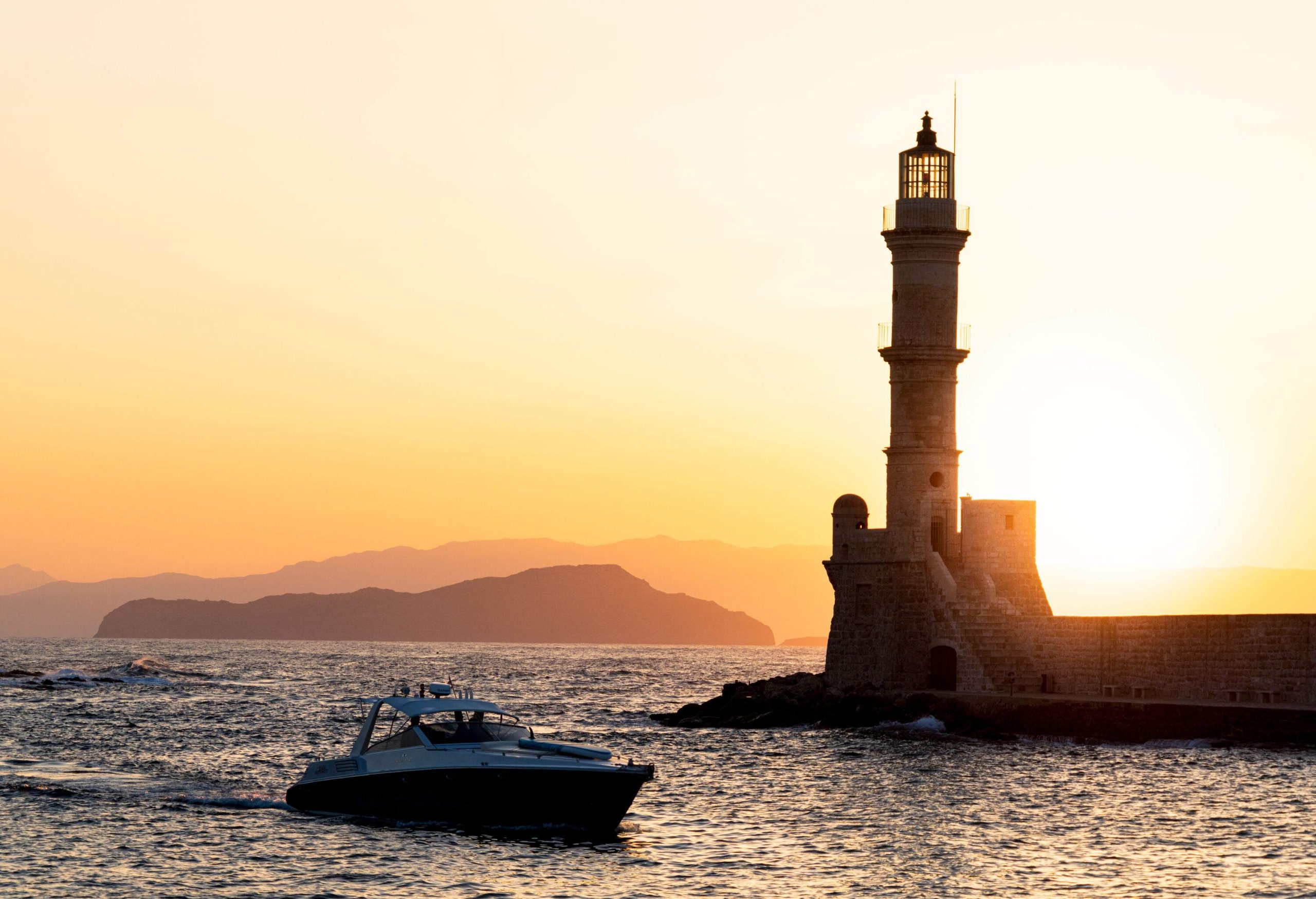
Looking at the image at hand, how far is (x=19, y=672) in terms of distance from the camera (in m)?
83.8

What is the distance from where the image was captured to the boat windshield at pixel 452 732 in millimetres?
26234

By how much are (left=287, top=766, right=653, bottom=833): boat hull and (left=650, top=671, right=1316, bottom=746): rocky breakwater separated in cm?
2207

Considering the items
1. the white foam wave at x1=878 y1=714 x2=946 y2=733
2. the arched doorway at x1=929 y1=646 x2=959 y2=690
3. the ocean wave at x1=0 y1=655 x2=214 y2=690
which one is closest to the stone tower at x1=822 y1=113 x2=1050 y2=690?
the arched doorway at x1=929 y1=646 x2=959 y2=690

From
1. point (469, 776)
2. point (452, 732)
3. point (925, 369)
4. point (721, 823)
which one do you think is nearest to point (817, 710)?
point (925, 369)

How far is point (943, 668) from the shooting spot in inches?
1992

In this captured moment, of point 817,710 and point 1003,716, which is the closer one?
point 1003,716

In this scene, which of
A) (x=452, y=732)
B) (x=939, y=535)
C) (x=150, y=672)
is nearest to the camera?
(x=452, y=732)

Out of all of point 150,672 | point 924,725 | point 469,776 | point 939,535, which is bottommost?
point 469,776

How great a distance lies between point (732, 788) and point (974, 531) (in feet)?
66.4

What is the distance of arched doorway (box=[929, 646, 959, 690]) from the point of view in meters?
50.3

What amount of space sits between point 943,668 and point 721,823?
78.7 ft

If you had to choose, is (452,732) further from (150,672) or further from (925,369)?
(150,672)

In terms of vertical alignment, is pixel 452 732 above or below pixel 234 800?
above

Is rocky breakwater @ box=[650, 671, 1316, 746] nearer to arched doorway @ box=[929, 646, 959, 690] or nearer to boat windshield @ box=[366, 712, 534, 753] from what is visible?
arched doorway @ box=[929, 646, 959, 690]
